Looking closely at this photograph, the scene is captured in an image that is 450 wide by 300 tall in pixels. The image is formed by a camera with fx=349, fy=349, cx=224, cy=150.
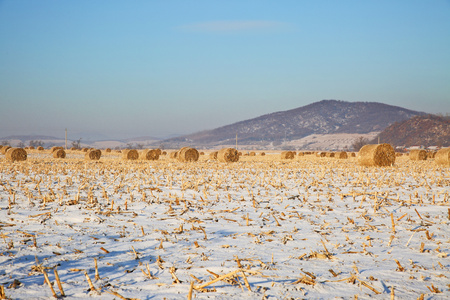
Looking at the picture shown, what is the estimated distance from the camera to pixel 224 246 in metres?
5.73

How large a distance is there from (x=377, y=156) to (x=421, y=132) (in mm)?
104187

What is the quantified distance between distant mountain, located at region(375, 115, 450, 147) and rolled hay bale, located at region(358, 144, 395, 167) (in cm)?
8642

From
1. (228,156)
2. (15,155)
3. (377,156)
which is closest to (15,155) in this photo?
(15,155)

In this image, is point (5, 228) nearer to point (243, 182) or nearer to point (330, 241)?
point (330, 241)

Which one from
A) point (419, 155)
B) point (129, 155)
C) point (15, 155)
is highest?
point (15, 155)

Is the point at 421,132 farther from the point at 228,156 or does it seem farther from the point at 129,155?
the point at 129,155

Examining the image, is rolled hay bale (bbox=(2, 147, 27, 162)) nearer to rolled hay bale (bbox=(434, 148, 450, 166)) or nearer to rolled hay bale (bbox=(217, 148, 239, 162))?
rolled hay bale (bbox=(217, 148, 239, 162))

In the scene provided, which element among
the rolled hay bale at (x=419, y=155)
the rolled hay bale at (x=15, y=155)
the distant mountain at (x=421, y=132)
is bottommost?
the rolled hay bale at (x=419, y=155)

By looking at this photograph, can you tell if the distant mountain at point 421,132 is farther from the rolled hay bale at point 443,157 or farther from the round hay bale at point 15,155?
the round hay bale at point 15,155

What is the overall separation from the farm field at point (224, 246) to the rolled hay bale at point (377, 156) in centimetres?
1161

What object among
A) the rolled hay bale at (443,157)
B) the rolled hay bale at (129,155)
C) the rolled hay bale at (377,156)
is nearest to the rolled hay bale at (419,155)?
the rolled hay bale at (443,157)

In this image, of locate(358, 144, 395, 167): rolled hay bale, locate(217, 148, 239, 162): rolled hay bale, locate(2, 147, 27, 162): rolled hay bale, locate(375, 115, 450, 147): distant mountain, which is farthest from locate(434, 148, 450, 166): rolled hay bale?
locate(375, 115, 450, 147): distant mountain

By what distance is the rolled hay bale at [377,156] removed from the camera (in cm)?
2091

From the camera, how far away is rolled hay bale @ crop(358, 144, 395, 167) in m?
20.9
